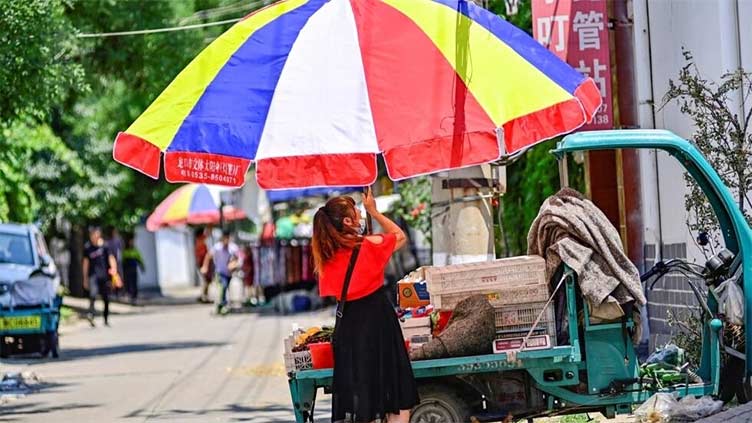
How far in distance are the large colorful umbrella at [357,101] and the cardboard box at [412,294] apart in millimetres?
1268

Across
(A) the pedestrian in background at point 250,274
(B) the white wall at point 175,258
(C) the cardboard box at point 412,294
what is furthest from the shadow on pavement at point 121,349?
(B) the white wall at point 175,258

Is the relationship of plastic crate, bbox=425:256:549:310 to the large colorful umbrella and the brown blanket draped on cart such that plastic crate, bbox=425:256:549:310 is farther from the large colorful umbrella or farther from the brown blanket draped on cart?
the large colorful umbrella

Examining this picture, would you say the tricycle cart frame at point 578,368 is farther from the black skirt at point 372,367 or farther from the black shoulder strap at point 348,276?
the black shoulder strap at point 348,276

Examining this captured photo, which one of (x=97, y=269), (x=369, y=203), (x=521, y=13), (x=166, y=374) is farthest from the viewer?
(x=97, y=269)

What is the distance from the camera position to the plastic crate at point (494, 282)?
915cm

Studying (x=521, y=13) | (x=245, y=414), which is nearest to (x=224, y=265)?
(x=521, y=13)

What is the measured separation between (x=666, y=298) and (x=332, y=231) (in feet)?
19.6

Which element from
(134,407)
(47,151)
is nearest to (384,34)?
(134,407)

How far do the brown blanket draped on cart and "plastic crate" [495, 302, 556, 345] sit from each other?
0.27 meters

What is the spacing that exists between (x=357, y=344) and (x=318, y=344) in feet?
1.62

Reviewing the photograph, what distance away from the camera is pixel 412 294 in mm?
10297

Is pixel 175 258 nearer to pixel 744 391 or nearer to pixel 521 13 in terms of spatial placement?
pixel 521 13

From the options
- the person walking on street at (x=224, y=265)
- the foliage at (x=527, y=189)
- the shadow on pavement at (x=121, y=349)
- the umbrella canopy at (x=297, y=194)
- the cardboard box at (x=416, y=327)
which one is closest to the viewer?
the cardboard box at (x=416, y=327)

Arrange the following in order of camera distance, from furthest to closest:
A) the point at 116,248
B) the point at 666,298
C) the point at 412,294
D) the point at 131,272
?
the point at 116,248 → the point at 131,272 → the point at 666,298 → the point at 412,294
